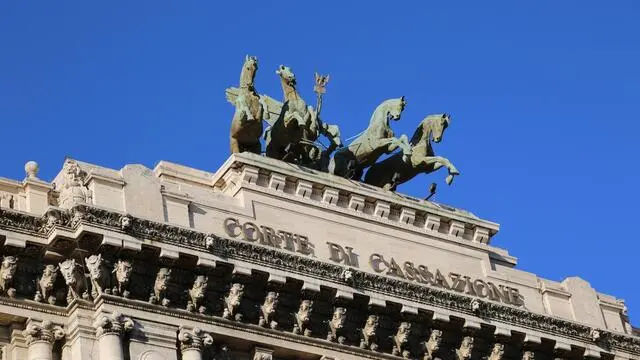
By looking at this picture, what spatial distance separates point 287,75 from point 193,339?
993 centimetres

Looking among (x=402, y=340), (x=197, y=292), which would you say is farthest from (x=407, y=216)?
(x=197, y=292)

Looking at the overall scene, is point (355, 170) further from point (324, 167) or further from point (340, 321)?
point (340, 321)

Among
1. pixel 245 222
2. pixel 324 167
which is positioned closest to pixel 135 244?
pixel 245 222

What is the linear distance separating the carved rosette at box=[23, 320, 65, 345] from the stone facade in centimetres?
3

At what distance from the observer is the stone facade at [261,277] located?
1710 inches

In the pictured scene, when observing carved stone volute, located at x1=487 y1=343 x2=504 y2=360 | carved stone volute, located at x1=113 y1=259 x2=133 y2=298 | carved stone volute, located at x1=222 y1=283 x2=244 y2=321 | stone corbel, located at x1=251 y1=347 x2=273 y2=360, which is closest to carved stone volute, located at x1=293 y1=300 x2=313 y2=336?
stone corbel, located at x1=251 y1=347 x2=273 y2=360

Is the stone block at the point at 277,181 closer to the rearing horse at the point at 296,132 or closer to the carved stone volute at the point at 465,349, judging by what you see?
the rearing horse at the point at 296,132

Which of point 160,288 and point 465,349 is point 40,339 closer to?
point 160,288

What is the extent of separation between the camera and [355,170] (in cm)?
5222

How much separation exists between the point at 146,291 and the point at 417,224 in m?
9.61

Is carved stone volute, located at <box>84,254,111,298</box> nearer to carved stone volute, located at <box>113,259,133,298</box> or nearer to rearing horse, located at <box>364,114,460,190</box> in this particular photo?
carved stone volute, located at <box>113,259,133,298</box>

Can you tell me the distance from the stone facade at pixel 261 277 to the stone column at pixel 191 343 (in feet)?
0.14

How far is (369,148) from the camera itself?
52250 millimetres

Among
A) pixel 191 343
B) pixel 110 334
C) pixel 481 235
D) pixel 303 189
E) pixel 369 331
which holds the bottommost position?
pixel 110 334
